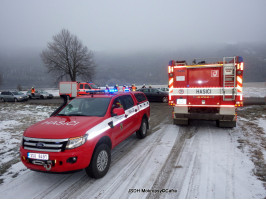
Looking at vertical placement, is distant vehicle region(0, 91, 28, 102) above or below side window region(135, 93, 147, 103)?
below

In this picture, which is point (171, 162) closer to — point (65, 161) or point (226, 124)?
point (65, 161)

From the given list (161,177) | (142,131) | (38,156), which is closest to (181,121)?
(142,131)

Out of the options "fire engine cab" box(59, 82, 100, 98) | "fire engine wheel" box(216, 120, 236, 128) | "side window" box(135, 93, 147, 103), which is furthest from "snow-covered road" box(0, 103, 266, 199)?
"fire engine cab" box(59, 82, 100, 98)

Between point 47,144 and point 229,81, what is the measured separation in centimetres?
643

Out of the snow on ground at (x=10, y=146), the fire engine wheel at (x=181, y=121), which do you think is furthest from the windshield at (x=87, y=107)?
the fire engine wheel at (x=181, y=121)

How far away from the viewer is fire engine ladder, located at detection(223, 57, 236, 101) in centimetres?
682

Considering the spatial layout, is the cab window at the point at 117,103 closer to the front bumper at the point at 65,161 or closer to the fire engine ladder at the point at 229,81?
the front bumper at the point at 65,161

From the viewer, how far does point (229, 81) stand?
22.6 feet

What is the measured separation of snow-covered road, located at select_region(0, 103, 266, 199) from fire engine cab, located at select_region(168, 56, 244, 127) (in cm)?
160

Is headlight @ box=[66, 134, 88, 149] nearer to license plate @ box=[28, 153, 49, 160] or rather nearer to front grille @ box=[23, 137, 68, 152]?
front grille @ box=[23, 137, 68, 152]

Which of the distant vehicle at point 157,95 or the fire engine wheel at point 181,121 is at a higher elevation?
the distant vehicle at point 157,95

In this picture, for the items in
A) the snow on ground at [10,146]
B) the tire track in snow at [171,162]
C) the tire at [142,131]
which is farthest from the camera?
the tire at [142,131]

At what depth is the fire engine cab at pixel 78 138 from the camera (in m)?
3.41

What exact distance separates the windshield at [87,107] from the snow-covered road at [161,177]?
4.49 ft
